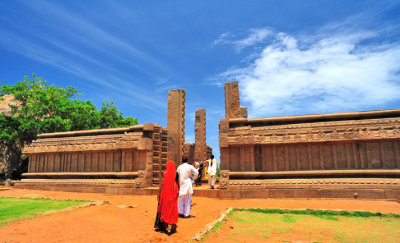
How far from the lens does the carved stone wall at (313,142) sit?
1015 cm

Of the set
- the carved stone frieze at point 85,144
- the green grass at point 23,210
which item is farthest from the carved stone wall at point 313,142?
the green grass at point 23,210

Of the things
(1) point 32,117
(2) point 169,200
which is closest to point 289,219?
(2) point 169,200

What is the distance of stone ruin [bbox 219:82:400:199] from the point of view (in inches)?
392

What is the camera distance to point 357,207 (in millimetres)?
8242

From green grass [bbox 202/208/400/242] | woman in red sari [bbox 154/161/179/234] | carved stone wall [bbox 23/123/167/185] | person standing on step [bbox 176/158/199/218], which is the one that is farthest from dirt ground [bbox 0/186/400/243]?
carved stone wall [bbox 23/123/167/185]

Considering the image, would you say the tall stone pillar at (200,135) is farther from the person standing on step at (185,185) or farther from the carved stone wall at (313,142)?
the person standing on step at (185,185)

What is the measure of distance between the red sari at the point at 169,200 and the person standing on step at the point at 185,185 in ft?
2.78

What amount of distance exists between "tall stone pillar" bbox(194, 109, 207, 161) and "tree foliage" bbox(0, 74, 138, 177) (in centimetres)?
1098

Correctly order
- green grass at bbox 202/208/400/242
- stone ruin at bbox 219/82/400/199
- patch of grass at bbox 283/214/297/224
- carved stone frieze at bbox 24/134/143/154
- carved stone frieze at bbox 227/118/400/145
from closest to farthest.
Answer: green grass at bbox 202/208/400/242
patch of grass at bbox 283/214/297/224
stone ruin at bbox 219/82/400/199
carved stone frieze at bbox 227/118/400/145
carved stone frieze at bbox 24/134/143/154

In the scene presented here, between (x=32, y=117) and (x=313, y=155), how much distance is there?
2142cm

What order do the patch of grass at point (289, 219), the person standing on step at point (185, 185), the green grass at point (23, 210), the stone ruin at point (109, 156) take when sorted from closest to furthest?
the patch of grass at point (289, 219), the green grass at point (23, 210), the person standing on step at point (185, 185), the stone ruin at point (109, 156)

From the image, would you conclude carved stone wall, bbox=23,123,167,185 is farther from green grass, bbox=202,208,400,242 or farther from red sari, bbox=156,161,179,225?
green grass, bbox=202,208,400,242

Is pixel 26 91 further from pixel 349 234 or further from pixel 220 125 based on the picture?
pixel 349 234

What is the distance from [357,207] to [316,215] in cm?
214
